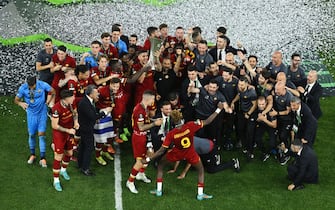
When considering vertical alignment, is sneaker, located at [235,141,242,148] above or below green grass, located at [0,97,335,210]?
above

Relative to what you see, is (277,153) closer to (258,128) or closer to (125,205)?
(258,128)

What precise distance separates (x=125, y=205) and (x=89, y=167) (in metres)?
1.34

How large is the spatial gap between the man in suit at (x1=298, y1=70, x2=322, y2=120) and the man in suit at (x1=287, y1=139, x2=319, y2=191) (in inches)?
54.1

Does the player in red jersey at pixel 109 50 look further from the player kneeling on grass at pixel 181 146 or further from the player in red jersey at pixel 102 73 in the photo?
the player kneeling on grass at pixel 181 146

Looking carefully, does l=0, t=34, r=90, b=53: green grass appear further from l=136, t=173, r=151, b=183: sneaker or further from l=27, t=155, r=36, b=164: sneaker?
l=136, t=173, r=151, b=183: sneaker

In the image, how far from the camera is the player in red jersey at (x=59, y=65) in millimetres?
11695

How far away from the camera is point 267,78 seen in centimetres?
1122

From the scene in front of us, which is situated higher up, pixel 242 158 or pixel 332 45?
pixel 332 45

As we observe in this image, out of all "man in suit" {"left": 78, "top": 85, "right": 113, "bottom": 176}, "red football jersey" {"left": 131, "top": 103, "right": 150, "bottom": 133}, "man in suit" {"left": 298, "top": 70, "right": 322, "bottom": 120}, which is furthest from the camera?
"man in suit" {"left": 298, "top": 70, "right": 322, "bottom": 120}

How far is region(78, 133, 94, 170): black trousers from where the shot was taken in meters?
10.5

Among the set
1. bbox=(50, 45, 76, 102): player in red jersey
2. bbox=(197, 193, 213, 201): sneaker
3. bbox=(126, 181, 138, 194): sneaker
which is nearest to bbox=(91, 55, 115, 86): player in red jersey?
bbox=(50, 45, 76, 102): player in red jersey

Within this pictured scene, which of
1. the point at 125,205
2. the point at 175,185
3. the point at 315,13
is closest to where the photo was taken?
the point at 125,205

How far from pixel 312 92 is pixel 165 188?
11.1 ft

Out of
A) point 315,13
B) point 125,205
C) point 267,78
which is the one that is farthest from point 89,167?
point 315,13
